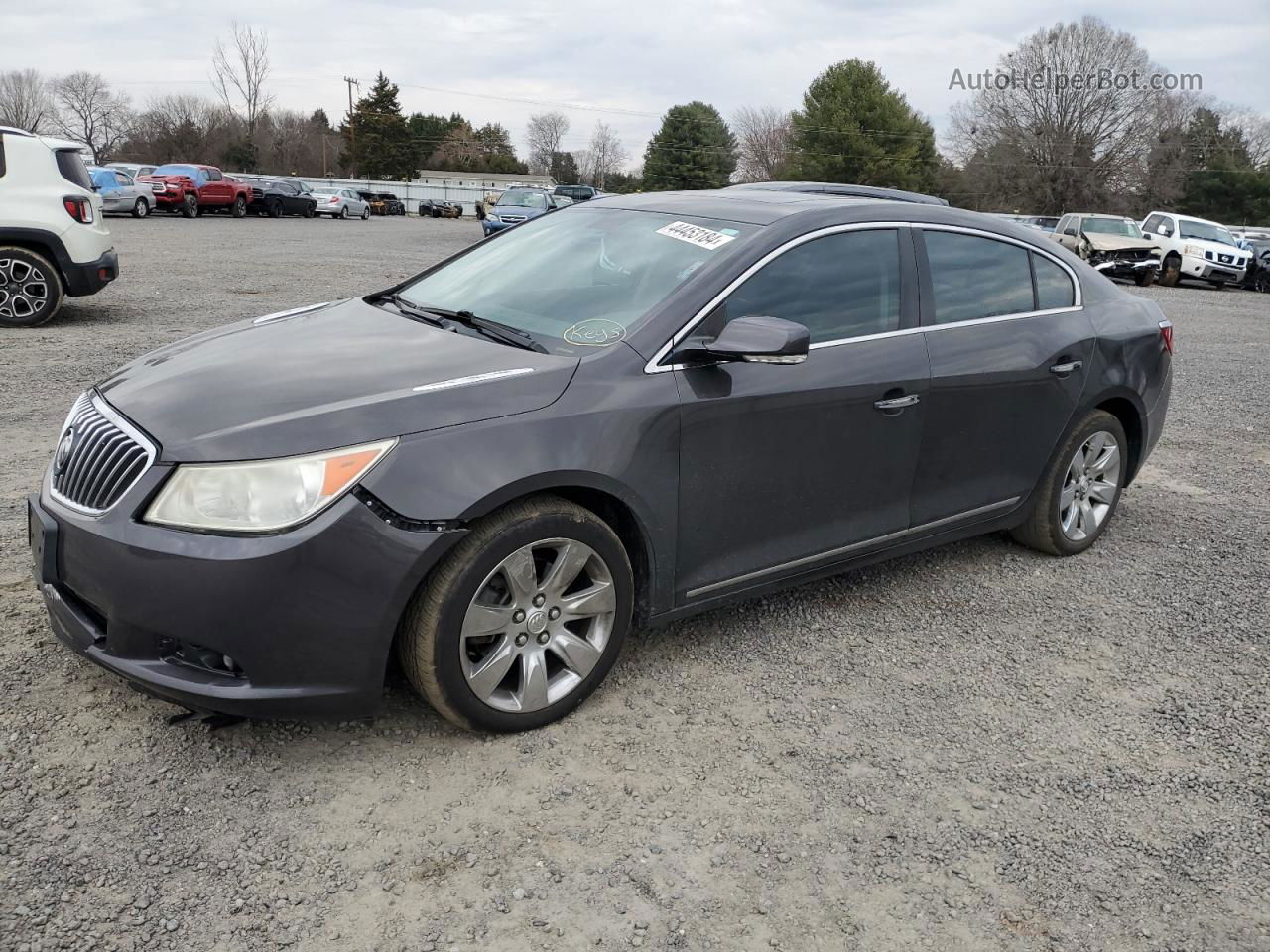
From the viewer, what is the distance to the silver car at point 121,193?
30.5 meters

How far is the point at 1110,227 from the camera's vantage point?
990 inches

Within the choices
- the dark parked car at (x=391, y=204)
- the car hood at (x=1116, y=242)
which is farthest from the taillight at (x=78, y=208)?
the dark parked car at (x=391, y=204)

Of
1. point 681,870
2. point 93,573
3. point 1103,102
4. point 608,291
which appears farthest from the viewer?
point 1103,102

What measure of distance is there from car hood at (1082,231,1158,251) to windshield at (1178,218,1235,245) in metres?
1.14

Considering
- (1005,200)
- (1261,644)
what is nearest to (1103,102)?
(1005,200)

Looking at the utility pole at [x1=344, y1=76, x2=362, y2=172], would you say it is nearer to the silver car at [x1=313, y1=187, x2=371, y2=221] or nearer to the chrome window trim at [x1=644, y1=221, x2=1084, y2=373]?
the silver car at [x1=313, y1=187, x2=371, y2=221]

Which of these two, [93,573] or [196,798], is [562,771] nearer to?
[196,798]

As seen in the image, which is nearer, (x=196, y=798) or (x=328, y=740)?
(x=196, y=798)

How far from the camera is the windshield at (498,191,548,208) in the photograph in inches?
1155

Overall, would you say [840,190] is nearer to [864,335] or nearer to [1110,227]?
[864,335]

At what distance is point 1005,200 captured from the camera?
64625mm

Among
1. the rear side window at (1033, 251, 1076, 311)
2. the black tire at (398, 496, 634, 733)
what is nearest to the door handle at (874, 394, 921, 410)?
the rear side window at (1033, 251, 1076, 311)

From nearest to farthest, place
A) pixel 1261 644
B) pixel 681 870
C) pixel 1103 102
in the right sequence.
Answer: pixel 681 870
pixel 1261 644
pixel 1103 102

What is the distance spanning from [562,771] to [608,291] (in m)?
1.63
